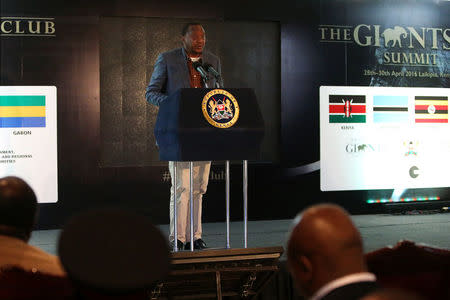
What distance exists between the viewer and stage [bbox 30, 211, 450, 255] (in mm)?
5418

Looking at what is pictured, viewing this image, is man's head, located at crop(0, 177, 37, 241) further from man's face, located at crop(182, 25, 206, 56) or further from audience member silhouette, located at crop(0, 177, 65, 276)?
man's face, located at crop(182, 25, 206, 56)

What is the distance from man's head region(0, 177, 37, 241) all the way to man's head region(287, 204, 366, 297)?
0.60m

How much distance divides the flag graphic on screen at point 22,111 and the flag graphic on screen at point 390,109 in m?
3.83

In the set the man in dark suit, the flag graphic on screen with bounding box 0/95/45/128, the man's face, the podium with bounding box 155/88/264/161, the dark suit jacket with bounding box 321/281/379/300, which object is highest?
the man's face

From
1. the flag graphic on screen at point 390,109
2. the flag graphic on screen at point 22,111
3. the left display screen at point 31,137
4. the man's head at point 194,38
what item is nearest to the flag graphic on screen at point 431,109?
the flag graphic on screen at point 390,109

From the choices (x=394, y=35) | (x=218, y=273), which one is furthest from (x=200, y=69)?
(x=394, y=35)

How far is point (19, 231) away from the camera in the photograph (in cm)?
134

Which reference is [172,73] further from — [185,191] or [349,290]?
[349,290]

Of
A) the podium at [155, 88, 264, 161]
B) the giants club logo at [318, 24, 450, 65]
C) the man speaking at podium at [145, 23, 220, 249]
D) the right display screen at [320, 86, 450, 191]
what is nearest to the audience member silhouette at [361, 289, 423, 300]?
the podium at [155, 88, 264, 161]

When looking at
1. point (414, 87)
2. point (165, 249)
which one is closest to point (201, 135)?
point (165, 249)

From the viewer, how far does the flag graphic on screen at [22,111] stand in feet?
20.9

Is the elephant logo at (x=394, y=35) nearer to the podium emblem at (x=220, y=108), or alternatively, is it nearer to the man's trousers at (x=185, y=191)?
the man's trousers at (x=185, y=191)

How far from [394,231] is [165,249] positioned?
5.53 metres

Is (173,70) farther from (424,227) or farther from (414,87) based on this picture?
(414,87)
